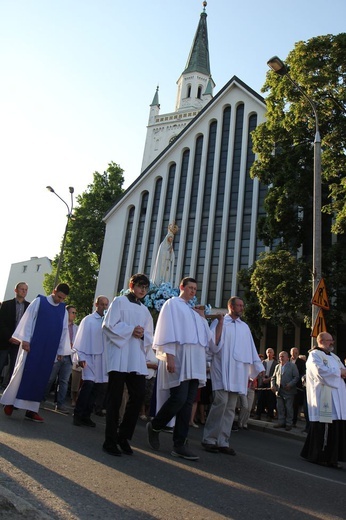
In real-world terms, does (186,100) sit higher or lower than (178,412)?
higher

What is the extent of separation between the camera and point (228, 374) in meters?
6.39

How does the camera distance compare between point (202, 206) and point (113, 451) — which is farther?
point (202, 206)

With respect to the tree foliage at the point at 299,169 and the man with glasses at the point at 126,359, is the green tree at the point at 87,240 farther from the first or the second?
the man with glasses at the point at 126,359

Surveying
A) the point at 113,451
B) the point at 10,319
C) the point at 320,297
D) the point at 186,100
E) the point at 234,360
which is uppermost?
the point at 186,100

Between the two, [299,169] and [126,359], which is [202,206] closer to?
[299,169]

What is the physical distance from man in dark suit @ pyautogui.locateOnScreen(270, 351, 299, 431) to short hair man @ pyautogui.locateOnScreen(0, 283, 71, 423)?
6.37 metres

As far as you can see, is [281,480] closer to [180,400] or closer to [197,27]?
[180,400]

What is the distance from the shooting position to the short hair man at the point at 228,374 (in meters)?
6.18

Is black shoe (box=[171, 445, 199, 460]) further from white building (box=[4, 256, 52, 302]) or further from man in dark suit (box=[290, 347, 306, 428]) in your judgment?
white building (box=[4, 256, 52, 302])

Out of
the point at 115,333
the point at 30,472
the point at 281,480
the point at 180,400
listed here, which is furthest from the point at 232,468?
the point at 30,472

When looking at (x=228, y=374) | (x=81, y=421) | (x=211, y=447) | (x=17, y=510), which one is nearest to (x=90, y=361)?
(x=81, y=421)

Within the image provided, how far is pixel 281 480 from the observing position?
192 inches

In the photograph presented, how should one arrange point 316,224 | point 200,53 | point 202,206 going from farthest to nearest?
point 200,53
point 202,206
point 316,224

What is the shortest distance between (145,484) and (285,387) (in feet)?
27.6
